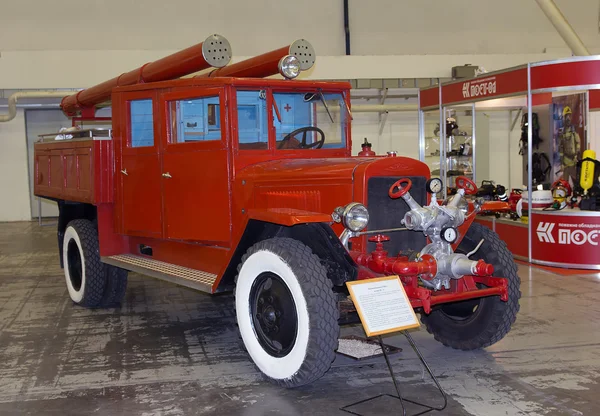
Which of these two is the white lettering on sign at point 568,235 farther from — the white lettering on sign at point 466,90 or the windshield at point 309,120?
the windshield at point 309,120

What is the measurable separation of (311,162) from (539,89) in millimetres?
4662

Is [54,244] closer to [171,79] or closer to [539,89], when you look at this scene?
[171,79]

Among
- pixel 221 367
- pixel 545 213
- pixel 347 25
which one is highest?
pixel 347 25

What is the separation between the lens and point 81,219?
264 inches

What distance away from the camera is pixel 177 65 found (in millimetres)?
5379

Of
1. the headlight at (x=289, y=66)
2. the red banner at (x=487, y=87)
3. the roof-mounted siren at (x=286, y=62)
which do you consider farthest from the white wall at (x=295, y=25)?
the headlight at (x=289, y=66)

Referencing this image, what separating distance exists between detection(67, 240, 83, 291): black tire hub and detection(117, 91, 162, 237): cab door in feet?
3.52

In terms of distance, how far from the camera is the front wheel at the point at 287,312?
3811 millimetres

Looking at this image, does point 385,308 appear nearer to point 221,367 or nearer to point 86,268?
point 221,367

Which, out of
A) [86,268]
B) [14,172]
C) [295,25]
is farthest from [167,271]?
[14,172]

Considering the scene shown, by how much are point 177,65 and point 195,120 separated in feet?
1.78

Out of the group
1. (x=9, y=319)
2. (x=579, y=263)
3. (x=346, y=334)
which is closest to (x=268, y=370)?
(x=346, y=334)

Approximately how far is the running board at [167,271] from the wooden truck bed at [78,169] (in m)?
0.56

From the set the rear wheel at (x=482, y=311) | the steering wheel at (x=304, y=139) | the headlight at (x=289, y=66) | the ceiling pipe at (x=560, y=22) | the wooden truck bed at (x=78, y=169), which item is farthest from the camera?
the ceiling pipe at (x=560, y=22)
